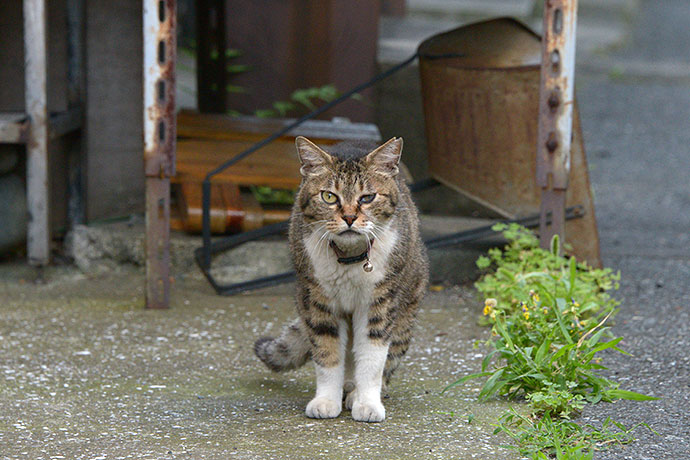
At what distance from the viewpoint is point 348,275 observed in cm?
310

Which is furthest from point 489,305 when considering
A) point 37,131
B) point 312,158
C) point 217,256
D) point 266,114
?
point 266,114

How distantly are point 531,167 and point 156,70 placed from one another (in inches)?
73.5

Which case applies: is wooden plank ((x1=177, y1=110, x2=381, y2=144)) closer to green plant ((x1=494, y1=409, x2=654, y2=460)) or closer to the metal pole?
the metal pole

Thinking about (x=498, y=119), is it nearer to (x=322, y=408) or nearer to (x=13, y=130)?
(x=322, y=408)

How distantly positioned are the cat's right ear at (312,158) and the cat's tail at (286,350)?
0.58 m

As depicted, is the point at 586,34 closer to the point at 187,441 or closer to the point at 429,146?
the point at 429,146

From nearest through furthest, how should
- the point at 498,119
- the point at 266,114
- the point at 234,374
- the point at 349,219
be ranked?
the point at 349,219, the point at 234,374, the point at 498,119, the point at 266,114

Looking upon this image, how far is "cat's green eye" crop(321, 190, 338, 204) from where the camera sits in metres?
3.03

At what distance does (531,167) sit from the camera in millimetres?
4551

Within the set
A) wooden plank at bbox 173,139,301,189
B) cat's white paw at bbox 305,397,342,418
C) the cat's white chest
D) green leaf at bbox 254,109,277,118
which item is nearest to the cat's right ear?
the cat's white chest

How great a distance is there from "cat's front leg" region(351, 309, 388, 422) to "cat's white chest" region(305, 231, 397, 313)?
7cm

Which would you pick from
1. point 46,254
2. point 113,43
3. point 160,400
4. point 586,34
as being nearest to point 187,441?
point 160,400

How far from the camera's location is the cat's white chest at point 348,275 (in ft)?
10.2

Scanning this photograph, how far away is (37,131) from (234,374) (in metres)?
1.94
